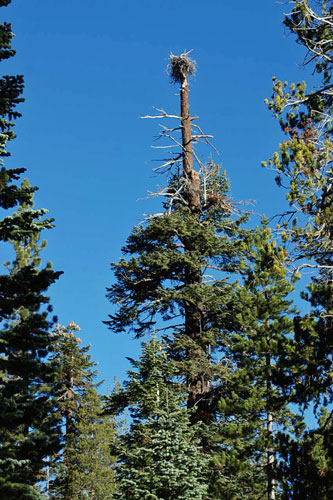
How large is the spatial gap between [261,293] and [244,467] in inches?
151

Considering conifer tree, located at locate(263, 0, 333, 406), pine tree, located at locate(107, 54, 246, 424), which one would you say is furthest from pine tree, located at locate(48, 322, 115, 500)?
conifer tree, located at locate(263, 0, 333, 406)

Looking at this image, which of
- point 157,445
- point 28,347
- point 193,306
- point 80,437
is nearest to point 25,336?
point 28,347

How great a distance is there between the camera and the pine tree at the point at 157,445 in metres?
14.7

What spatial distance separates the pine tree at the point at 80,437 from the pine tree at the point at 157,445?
952cm

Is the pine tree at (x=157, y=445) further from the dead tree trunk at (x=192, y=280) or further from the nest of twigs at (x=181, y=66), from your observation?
the nest of twigs at (x=181, y=66)

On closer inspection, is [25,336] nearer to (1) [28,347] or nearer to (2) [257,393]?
(1) [28,347]

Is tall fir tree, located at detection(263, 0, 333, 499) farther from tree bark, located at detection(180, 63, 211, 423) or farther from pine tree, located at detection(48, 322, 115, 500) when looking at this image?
pine tree, located at detection(48, 322, 115, 500)

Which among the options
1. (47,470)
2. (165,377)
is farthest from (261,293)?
(47,470)

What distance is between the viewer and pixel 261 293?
1568cm

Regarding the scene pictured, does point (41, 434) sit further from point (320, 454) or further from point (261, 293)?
point (261, 293)

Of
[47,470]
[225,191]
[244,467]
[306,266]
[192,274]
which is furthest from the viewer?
[47,470]

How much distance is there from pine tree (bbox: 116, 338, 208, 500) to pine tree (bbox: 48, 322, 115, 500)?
952 centimetres

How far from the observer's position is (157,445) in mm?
15438

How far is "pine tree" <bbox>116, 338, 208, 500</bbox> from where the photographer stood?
48.3 ft
